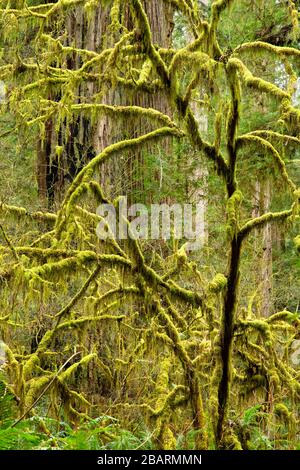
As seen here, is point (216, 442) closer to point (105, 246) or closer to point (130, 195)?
point (105, 246)

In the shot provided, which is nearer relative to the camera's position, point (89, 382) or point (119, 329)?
point (119, 329)

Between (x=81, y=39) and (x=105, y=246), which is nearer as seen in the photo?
(x=105, y=246)

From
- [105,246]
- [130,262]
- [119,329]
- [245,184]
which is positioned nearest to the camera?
[130,262]

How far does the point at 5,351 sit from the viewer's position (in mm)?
7023

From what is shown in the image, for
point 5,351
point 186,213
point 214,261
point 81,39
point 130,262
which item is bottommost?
point 5,351

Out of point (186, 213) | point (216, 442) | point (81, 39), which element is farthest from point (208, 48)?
point (81, 39)

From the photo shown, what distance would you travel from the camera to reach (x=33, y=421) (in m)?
5.73

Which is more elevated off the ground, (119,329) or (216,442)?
(119,329)

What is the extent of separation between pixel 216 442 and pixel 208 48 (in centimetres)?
329

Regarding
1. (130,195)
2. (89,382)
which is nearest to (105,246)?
(89,382)

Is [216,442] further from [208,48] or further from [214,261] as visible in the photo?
[214,261]
